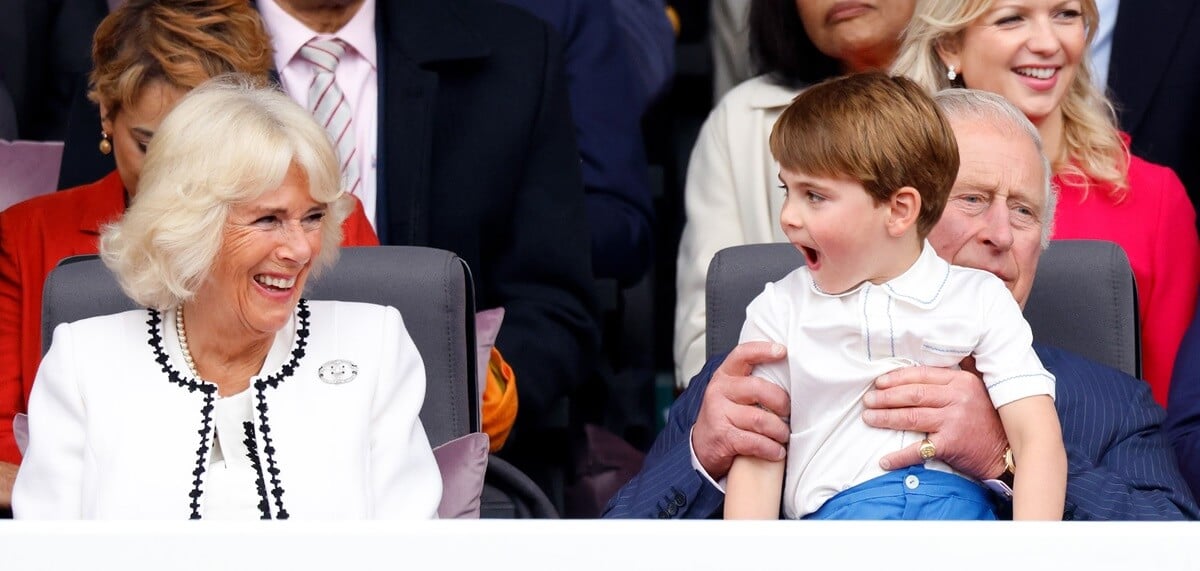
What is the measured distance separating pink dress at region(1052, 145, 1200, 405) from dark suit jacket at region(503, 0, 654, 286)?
0.82 meters

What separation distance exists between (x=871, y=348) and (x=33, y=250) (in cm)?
126

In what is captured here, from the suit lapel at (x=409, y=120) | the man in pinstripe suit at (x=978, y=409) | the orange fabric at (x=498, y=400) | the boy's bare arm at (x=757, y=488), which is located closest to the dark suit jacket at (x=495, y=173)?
the suit lapel at (x=409, y=120)

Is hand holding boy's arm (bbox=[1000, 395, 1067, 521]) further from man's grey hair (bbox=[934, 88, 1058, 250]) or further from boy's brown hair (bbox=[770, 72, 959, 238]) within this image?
man's grey hair (bbox=[934, 88, 1058, 250])

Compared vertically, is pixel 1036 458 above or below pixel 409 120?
below

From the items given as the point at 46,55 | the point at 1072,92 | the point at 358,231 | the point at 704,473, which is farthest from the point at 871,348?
the point at 46,55

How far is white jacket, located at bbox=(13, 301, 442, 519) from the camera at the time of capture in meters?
1.87

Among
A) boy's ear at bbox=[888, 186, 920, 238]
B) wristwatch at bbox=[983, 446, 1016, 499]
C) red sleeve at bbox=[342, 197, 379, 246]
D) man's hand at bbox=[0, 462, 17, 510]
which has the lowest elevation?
man's hand at bbox=[0, 462, 17, 510]

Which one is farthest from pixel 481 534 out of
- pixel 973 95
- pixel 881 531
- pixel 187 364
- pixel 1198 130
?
pixel 1198 130

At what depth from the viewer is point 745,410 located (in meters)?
1.81

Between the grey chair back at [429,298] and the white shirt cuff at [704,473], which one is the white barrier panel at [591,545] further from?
the grey chair back at [429,298]

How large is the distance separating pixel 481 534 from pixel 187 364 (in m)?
0.88

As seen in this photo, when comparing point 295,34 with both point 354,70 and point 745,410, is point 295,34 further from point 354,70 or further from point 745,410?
point 745,410

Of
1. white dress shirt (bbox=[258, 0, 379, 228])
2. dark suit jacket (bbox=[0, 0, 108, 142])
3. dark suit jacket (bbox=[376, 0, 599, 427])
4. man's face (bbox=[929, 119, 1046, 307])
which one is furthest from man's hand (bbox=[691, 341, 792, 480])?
dark suit jacket (bbox=[0, 0, 108, 142])

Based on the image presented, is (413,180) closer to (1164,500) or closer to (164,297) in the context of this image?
(164,297)
